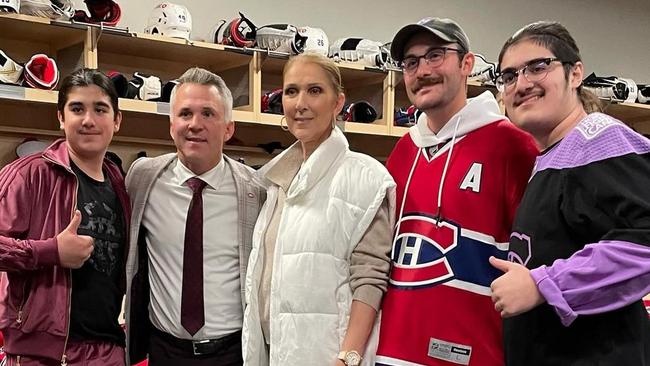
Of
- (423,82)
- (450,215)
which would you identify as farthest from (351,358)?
(423,82)

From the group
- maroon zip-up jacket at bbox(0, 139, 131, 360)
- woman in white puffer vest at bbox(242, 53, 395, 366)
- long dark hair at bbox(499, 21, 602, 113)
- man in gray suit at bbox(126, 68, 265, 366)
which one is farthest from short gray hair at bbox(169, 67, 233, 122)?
long dark hair at bbox(499, 21, 602, 113)

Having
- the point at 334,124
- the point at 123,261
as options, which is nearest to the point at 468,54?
the point at 334,124

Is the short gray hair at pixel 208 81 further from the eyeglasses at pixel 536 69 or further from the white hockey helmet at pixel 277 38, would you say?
the white hockey helmet at pixel 277 38

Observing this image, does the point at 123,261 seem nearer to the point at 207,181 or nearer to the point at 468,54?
the point at 207,181

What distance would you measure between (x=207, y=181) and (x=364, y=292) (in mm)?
735

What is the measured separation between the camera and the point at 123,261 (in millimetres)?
2311

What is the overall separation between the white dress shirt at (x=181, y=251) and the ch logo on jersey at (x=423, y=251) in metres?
0.61

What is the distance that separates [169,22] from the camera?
3730mm

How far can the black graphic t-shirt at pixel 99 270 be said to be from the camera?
2.14 metres

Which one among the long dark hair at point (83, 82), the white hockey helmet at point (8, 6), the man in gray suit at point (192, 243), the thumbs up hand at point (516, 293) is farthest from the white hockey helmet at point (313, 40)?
the thumbs up hand at point (516, 293)

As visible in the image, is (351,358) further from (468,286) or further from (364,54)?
(364,54)

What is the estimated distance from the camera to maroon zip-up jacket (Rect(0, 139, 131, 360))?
2021mm

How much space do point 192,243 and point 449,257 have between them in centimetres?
86

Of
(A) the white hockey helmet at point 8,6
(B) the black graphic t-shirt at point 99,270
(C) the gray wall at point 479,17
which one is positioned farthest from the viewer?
(C) the gray wall at point 479,17
